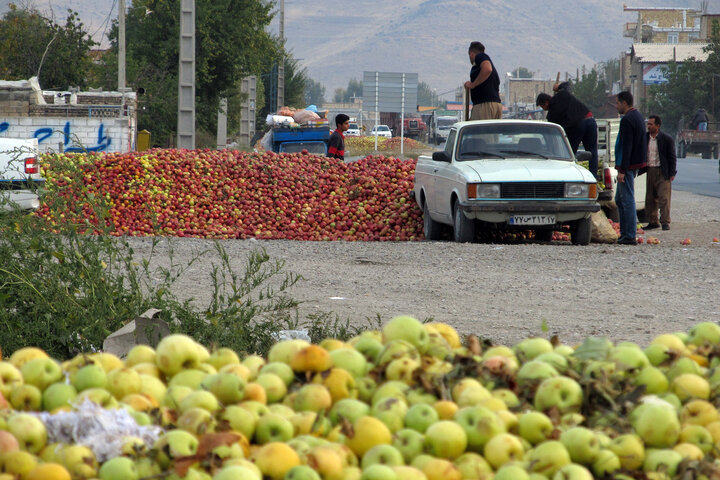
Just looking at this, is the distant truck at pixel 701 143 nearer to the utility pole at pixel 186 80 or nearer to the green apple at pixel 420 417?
the utility pole at pixel 186 80

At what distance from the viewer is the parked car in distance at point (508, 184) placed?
1216 cm

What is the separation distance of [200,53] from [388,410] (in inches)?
1750

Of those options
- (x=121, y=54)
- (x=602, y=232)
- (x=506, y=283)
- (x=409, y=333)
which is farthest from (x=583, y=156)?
(x=121, y=54)

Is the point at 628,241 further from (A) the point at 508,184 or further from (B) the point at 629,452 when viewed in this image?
(B) the point at 629,452

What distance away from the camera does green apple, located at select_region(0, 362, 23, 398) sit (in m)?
2.43

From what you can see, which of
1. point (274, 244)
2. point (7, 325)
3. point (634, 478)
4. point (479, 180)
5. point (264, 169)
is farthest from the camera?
point (264, 169)

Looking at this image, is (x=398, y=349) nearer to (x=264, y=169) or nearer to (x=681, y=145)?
(x=264, y=169)

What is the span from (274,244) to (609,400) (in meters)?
10.8

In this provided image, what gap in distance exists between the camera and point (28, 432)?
2160mm

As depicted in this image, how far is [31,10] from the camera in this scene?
156ft

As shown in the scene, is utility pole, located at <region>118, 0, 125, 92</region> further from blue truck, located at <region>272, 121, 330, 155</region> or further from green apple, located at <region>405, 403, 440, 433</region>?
green apple, located at <region>405, 403, 440, 433</region>

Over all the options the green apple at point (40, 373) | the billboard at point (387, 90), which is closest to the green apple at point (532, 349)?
the green apple at point (40, 373)

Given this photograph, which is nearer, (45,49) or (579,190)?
(579,190)

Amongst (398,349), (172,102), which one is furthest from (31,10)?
(398,349)
